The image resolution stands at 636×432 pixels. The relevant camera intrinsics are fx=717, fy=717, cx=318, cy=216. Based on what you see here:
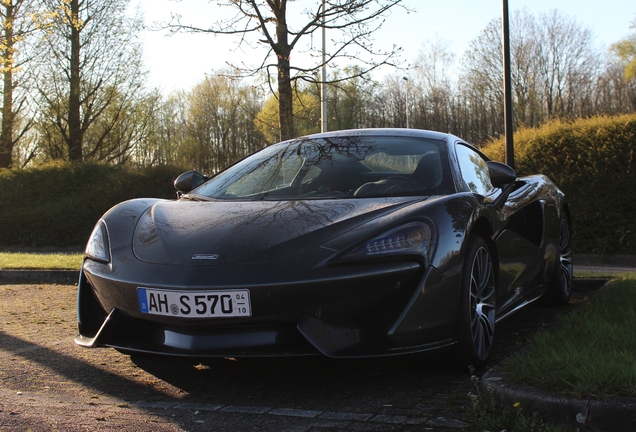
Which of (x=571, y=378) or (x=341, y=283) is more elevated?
(x=341, y=283)

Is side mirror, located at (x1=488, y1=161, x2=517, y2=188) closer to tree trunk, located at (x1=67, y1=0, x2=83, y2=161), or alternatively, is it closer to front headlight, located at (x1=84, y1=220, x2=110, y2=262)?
front headlight, located at (x1=84, y1=220, x2=110, y2=262)

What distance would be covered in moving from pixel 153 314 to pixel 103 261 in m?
0.54

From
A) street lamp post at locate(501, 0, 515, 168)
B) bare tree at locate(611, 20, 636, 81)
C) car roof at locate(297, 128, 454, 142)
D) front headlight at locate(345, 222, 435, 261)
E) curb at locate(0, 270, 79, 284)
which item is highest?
bare tree at locate(611, 20, 636, 81)

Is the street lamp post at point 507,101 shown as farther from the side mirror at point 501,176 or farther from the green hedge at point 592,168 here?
the side mirror at point 501,176

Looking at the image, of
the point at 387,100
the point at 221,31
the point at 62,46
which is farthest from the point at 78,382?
the point at 387,100

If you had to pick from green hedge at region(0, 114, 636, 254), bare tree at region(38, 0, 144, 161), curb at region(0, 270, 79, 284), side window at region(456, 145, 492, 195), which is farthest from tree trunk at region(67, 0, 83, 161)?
side window at region(456, 145, 492, 195)

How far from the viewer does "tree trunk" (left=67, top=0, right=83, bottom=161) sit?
77.6ft

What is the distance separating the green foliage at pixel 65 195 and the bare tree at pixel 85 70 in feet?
12.4

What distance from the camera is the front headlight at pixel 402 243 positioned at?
3119 millimetres

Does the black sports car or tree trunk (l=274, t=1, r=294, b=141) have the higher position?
tree trunk (l=274, t=1, r=294, b=141)

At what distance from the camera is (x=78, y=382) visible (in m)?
3.61

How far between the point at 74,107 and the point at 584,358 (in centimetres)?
2333

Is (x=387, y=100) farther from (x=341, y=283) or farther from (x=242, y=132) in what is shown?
(x=341, y=283)

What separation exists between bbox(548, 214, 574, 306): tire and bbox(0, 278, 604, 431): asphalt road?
3.67ft
